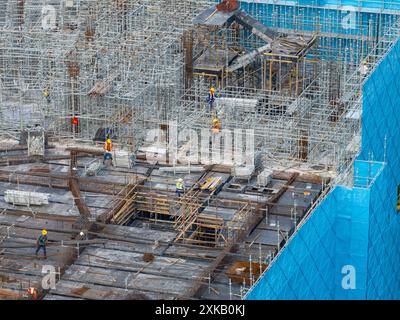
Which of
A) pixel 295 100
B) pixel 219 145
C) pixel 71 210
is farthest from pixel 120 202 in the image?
pixel 295 100

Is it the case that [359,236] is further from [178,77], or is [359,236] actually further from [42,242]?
[178,77]

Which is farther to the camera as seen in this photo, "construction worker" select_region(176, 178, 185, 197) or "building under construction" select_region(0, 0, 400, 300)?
"construction worker" select_region(176, 178, 185, 197)

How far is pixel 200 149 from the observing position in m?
93.1

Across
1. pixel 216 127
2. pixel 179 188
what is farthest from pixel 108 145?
pixel 179 188

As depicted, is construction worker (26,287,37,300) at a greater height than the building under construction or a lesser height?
lesser

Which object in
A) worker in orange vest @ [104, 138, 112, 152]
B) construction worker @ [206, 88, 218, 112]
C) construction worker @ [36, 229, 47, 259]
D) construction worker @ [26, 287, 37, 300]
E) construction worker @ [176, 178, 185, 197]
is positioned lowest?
construction worker @ [26, 287, 37, 300]

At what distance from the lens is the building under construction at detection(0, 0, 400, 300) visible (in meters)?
80.1

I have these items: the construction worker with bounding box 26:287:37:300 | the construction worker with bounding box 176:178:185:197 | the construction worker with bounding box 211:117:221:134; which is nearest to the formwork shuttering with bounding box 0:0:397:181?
the construction worker with bounding box 211:117:221:134

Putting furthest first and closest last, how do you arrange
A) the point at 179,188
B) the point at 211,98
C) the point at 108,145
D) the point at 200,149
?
the point at 211,98 < the point at 200,149 < the point at 108,145 < the point at 179,188

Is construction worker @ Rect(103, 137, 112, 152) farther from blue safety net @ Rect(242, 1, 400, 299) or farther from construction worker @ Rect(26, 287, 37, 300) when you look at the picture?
construction worker @ Rect(26, 287, 37, 300)

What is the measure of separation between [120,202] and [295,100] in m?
18.4

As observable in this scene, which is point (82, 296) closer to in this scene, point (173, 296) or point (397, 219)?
point (173, 296)

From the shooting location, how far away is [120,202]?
86.1 m

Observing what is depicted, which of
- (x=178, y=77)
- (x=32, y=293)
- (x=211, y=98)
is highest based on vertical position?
(x=178, y=77)
